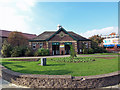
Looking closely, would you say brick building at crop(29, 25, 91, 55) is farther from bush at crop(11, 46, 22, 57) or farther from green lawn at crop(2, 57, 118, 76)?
green lawn at crop(2, 57, 118, 76)

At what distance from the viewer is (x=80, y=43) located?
2581 cm

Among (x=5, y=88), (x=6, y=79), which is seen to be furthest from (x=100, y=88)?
(x=6, y=79)

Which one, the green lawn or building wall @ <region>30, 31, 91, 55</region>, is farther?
building wall @ <region>30, 31, 91, 55</region>

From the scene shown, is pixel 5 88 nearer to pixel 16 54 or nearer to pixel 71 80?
pixel 71 80

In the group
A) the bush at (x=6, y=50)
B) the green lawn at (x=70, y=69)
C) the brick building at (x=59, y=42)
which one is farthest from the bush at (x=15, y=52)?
the green lawn at (x=70, y=69)

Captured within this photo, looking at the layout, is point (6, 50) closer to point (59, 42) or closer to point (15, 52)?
point (15, 52)

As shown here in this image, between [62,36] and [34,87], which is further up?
[62,36]

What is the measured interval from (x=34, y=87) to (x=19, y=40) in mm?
26927

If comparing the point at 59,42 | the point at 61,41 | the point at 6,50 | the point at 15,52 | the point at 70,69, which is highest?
A: the point at 61,41

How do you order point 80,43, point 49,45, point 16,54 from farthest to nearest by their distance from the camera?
1. point 80,43
2. point 49,45
3. point 16,54

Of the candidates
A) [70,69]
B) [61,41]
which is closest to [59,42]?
[61,41]

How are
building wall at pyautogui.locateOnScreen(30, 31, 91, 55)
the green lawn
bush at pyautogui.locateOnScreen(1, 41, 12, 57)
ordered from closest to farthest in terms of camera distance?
the green lawn < bush at pyautogui.locateOnScreen(1, 41, 12, 57) < building wall at pyautogui.locateOnScreen(30, 31, 91, 55)

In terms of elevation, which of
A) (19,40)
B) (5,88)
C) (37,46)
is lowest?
(5,88)

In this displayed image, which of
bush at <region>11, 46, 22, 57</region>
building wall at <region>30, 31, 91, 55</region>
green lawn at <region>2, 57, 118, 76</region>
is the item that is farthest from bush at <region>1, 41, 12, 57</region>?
green lawn at <region>2, 57, 118, 76</region>
